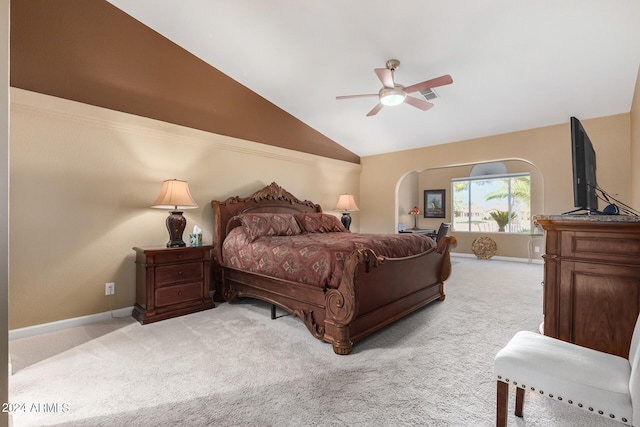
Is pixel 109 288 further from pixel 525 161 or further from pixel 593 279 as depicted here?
pixel 525 161

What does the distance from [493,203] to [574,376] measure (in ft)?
24.6

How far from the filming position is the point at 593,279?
1785mm

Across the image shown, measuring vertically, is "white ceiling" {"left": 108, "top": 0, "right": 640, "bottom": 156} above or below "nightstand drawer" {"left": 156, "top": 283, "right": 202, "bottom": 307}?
above

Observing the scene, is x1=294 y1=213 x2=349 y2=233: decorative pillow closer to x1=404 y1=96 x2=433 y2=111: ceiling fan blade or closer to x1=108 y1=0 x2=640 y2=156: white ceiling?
x1=108 y1=0 x2=640 y2=156: white ceiling

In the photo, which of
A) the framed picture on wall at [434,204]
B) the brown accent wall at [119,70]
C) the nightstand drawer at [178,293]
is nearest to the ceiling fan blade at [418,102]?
the brown accent wall at [119,70]

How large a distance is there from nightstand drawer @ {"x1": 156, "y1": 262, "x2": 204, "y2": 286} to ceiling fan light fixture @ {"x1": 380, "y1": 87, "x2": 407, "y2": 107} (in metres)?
2.90

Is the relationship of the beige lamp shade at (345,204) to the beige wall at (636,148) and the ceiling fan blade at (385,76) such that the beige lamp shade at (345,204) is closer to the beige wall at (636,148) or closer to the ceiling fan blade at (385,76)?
the ceiling fan blade at (385,76)

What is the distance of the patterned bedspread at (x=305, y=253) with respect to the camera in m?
2.50

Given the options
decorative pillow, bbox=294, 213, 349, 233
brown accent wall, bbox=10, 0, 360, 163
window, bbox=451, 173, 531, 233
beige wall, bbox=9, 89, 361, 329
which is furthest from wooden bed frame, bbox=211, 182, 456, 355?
window, bbox=451, 173, 531, 233

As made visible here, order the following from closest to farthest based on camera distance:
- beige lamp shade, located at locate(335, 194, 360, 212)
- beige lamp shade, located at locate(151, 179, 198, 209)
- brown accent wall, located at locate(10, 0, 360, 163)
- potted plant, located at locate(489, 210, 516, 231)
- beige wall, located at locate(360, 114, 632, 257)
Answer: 1. brown accent wall, located at locate(10, 0, 360, 163)
2. beige lamp shade, located at locate(151, 179, 198, 209)
3. beige wall, located at locate(360, 114, 632, 257)
4. beige lamp shade, located at locate(335, 194, 360, 212)
5. potted plant, located at locate(489, 210, 516, 231)

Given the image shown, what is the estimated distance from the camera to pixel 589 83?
370cm

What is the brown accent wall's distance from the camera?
2783 mm

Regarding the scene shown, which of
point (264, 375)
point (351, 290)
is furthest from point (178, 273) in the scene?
point (351, 290)

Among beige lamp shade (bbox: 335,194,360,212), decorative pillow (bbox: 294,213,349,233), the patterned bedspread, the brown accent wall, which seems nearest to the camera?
the patterned bedspread
